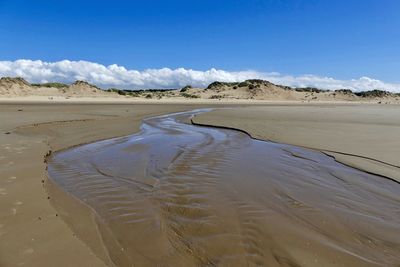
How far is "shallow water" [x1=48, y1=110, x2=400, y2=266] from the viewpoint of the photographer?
4.14 meters

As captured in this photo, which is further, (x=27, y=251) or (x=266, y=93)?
(x=266, y=93)

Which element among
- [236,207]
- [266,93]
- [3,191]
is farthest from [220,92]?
[3,191]

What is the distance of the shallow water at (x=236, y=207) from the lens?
4145 mm

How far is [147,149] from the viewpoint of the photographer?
11.5 metres

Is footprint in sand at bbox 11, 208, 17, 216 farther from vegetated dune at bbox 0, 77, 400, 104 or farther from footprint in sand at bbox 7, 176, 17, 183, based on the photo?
vegetated dune at bbox 0, 77, 400, 104

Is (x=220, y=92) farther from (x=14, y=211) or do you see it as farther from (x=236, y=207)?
(x=14, y=211)

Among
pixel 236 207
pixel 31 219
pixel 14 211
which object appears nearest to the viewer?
pixel 31 219

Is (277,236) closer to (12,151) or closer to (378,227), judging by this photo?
(378,227)

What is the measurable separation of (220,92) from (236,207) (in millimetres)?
71119

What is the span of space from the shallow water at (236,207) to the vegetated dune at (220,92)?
173 feet

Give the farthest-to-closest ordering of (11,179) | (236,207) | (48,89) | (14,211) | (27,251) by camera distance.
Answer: (48,89) → (11,179) → (236,207) → (14,211) → (27,251)

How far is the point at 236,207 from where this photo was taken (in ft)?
19.1

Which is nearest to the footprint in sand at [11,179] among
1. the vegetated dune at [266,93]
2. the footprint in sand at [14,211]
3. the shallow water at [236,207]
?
the shallow water at [236,207]

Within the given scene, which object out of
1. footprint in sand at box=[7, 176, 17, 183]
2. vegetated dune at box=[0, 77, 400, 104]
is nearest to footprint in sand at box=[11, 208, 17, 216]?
footprint in sand at box=[7, 176, 17, 183]
